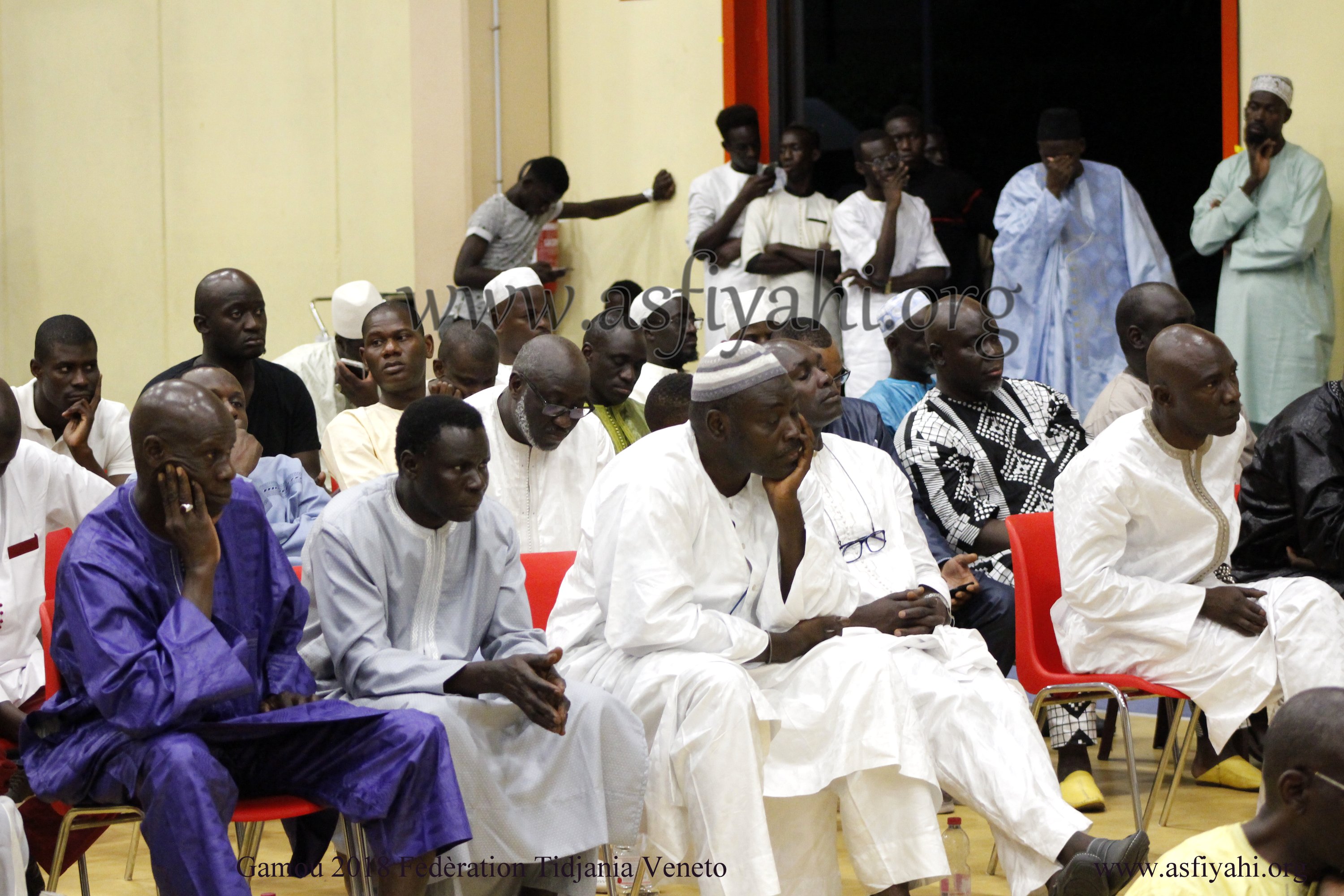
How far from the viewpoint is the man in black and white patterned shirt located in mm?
5523

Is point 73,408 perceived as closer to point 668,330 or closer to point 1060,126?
point 668,330

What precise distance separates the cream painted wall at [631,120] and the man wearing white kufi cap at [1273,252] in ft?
10.4

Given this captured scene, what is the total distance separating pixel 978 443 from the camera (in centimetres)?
559

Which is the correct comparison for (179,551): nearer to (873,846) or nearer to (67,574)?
(67,574)

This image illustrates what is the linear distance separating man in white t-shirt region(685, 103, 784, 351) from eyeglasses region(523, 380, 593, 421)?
401 cm

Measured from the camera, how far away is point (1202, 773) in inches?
214

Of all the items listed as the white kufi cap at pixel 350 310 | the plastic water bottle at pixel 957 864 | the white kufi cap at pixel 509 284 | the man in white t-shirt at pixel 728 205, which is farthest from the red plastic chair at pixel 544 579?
the man in white t-shirt at pixel 728 205

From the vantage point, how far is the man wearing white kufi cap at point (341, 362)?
7.12m

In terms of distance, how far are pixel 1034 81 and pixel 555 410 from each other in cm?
534

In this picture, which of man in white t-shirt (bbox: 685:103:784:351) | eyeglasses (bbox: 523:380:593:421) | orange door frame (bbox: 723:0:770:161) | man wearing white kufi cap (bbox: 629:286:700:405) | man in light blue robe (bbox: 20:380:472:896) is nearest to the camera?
man in light blue robe (bbox: 20:380:472:896)

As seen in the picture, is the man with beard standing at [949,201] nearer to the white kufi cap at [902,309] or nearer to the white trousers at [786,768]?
the white kufi cap at [902,309]

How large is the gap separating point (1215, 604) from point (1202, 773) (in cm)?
109

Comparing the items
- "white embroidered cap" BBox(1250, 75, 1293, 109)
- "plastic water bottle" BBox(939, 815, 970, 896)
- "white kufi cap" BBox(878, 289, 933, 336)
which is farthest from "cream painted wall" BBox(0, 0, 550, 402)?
"plastic water bottle" BBox(939, 815, 970, 896)

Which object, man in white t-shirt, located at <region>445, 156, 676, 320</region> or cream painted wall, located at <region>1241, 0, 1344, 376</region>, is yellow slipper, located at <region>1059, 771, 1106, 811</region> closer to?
cream painted wall, located at <region>1241, 0, 1344, 376</region>
